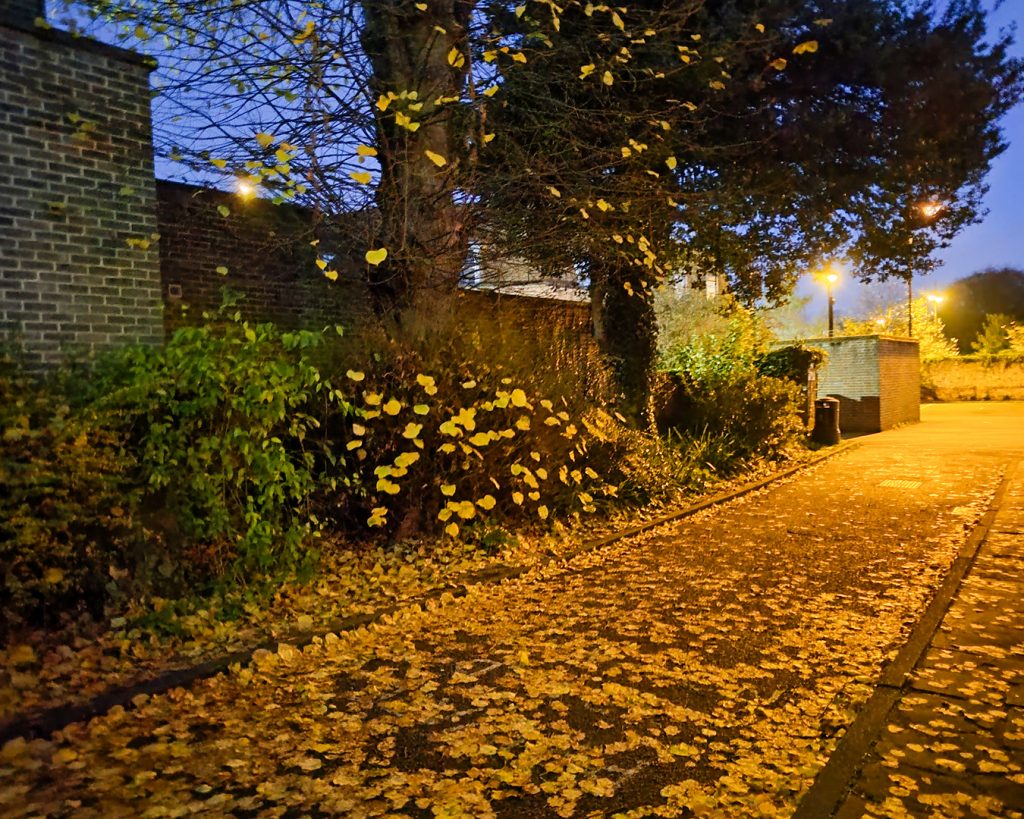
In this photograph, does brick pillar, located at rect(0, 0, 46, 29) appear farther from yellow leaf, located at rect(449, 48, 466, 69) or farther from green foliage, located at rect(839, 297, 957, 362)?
green foliage, located at rect(839, 297, 957, 362)

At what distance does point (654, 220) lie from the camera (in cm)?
1032

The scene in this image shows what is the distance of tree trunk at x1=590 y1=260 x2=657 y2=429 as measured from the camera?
11492 mm

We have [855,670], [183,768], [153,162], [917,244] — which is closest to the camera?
[183,768]

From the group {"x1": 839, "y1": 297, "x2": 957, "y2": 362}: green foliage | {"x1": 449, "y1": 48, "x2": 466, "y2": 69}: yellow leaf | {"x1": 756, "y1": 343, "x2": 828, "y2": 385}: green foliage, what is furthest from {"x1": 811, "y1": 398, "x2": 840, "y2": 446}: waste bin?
{"x1": 839, "y1": 297, "x2": 957, "y2": 362}: green foliage

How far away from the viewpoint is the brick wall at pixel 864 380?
1958cm

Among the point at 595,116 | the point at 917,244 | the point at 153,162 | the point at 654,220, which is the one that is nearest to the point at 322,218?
the point at 153,162

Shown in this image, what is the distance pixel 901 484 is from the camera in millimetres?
10867

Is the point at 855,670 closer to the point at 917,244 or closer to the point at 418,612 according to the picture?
the point at 418,612

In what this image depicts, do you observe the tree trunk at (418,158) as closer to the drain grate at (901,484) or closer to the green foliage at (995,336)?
the drain grate at (901,484)

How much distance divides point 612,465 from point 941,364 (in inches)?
1224

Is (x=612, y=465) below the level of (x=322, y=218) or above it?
below

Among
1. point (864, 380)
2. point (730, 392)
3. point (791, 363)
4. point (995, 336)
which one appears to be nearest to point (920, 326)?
point (995, 336)

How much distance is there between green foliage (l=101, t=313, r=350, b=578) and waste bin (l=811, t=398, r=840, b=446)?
44.5 ft

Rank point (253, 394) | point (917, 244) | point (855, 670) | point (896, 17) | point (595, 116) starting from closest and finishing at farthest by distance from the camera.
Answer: point (855, 670) → point (253, 394) → point (595, 116) → point (896, 17) → point (917, 244)
